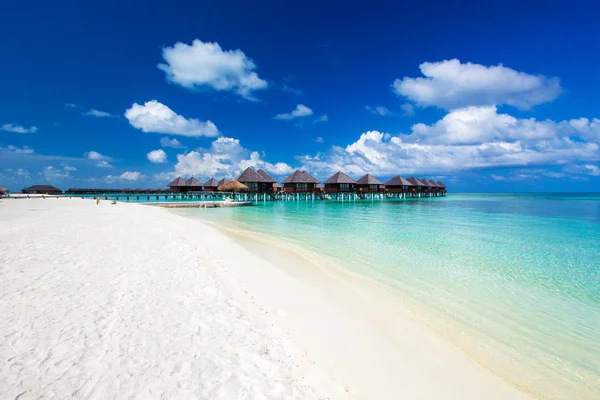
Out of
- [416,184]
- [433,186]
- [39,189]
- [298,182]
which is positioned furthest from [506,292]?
[433,186]

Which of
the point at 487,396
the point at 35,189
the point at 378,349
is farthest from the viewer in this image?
the point at 35,189

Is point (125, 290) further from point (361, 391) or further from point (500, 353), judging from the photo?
point (500, 353)

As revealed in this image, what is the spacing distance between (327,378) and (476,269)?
5.69 metres

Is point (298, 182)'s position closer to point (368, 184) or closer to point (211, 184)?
point (368, 184)

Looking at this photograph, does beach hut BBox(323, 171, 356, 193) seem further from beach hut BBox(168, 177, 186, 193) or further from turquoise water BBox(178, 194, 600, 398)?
turquoise water BBox(178, 194, 600, 398)

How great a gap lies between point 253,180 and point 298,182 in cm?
711

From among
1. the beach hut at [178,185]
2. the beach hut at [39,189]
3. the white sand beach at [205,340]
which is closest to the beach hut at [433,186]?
the beach hut at [178,185]

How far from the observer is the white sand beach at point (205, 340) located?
2.20 metres

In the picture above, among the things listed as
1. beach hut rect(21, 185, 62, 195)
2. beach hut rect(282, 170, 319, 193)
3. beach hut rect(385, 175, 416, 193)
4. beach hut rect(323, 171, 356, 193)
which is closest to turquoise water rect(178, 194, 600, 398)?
beach hut rect(282, 170, 319, 193)

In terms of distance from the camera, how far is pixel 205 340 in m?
2.85

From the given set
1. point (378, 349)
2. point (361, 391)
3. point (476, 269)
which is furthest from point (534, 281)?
point (361, 391)

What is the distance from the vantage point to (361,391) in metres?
2.30

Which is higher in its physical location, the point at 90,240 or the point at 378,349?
the point at 90,240

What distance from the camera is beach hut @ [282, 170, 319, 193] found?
40.6 m
